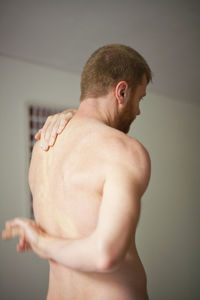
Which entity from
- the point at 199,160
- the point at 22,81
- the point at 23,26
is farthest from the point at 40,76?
the point at 199,160

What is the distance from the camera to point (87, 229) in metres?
0.79

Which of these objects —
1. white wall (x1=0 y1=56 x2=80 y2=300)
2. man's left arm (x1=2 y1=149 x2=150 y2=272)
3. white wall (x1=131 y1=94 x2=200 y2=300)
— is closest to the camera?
man's left arm (x1=2 y1=149 x2=150 y2=272)

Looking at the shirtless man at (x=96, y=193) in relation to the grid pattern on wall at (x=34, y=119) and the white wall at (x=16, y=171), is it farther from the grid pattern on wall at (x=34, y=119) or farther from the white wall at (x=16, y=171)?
the grid pattern on wall at (x=34, y=119)

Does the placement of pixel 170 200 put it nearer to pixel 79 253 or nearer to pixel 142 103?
pixel 142 103

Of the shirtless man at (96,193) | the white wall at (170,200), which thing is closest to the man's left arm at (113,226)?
the shirtless man at (96,193)

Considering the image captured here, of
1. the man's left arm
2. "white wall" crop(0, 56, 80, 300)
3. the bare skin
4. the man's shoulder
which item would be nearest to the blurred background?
"white wall" crop(0, 56, 80, 300)

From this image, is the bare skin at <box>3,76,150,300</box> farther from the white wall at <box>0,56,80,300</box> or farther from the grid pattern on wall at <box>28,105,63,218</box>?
the grid pattern on wall at <box>28,105,63,218</box>

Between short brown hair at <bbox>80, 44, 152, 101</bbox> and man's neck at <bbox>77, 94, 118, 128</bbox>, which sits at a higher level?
short brown hair at <bbox>80, 44, 152, 101</bbox>

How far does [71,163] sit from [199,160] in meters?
4.07

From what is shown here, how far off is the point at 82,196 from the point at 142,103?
327cm

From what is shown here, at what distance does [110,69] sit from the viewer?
973 millimetres

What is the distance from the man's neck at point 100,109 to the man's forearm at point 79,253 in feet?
1.31

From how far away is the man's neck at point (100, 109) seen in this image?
958mm

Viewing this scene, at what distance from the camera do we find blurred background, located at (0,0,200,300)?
82.9 inches
